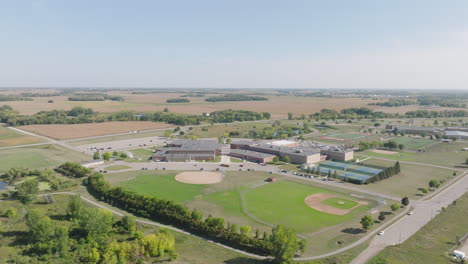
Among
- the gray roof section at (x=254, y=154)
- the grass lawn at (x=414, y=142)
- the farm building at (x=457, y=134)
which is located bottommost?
the gray roof section at (x=254, y=154)

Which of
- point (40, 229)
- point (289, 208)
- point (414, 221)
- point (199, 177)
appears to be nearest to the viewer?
point (40, 229)

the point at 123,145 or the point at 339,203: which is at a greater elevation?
the point at 123,145

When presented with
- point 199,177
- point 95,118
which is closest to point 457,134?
point 199,177

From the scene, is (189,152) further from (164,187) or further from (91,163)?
(164,187)

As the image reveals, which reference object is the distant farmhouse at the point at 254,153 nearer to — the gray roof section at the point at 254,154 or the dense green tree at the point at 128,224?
the gray roof section at the point at 254,154

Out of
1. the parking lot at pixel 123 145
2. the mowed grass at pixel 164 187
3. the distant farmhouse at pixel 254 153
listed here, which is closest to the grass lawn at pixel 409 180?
the distant farmhouse at pixel 254 153

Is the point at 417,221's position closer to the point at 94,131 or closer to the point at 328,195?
the point at 328,195

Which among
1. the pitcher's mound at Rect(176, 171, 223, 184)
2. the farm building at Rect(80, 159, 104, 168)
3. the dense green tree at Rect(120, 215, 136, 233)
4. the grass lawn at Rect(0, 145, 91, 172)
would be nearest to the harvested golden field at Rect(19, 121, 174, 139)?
the grass lawn at Rect(0, 145, 91, 172)
